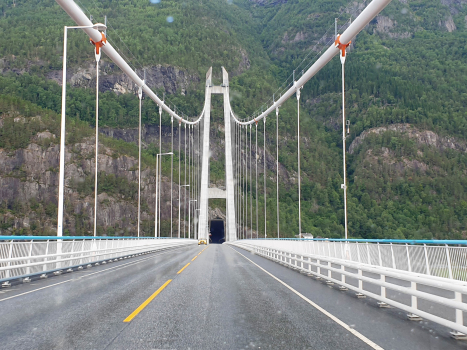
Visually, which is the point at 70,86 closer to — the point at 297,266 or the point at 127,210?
the point at 127,210

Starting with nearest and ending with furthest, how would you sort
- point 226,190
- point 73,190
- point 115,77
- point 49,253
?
point 49,253 → point 226,190 → point 73,190 → point 115,77

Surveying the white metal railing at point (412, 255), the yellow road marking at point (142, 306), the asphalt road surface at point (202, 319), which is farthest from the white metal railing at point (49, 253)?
the white metal railing at point (412, 255)

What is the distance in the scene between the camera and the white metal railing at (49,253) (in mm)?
13672

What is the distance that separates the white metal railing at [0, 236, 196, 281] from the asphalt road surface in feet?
4.50

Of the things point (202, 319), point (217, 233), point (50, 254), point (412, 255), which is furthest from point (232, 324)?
point (217, 233)

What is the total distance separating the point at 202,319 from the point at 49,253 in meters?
10.5

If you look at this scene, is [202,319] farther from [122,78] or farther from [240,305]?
[122,78]

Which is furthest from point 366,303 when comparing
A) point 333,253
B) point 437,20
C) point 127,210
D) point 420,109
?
point 437,20

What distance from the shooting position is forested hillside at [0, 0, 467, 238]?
117750 millimetres

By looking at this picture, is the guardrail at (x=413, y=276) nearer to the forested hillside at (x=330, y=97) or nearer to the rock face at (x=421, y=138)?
the forested hillside at (x=330, y=97)

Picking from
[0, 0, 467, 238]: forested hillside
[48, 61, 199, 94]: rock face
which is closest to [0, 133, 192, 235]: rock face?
[0, 0, 467, 238]: forested hillside

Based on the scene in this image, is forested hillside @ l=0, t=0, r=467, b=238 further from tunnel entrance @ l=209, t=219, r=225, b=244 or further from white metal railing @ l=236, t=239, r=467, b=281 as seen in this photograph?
white metal railing @ l=236, t=239, r=467, b=281

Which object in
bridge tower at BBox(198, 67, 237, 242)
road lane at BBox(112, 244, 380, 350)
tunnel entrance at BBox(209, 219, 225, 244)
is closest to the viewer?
road lane at BBox(112, 244, 380, 350)

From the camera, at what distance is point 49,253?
16.9 meters
